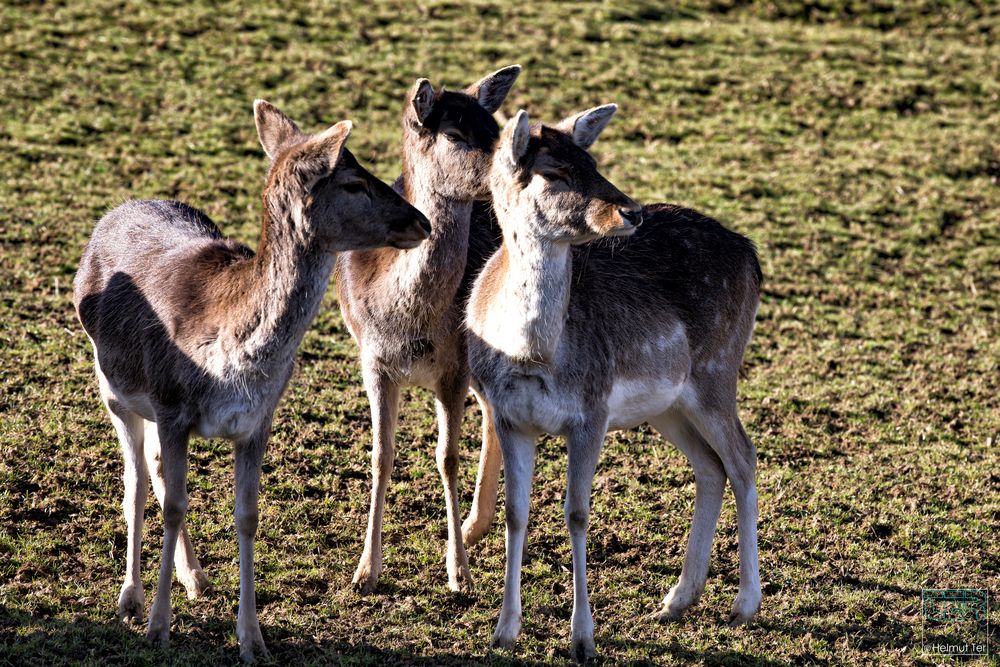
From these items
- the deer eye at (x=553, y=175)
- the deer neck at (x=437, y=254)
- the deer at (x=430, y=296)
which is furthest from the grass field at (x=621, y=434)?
the deer eye at (x=553, y=175)

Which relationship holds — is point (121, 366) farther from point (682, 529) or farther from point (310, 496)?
point (682, 529)

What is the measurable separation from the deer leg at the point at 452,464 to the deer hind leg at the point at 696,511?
1.35m

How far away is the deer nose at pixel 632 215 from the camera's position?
22.9ft

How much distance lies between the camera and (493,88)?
8969 mm

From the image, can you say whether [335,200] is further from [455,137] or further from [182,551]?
[182,551]

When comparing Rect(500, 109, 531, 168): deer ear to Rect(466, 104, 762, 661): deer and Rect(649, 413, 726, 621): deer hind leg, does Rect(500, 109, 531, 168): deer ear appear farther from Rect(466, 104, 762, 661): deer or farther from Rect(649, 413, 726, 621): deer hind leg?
Rect(649, 413, 726, 621): deer hind leg

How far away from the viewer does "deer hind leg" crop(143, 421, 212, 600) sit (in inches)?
315

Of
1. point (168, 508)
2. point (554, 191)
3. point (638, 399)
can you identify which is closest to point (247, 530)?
point (168, 508)

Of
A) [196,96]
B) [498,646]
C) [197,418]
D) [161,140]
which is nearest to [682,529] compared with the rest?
[498,646]

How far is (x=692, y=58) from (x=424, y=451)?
11.3 metres

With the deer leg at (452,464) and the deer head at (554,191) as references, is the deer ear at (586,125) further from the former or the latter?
the deer leg at (452,464)

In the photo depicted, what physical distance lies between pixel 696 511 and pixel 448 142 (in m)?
3.03

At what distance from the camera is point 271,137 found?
25.2 ft

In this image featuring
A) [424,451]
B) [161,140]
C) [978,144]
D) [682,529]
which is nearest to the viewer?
[682,529]
